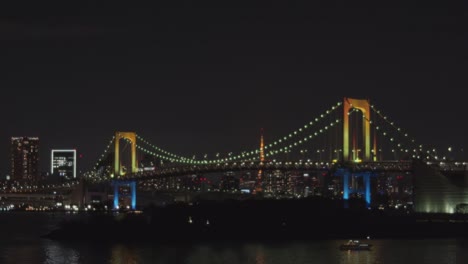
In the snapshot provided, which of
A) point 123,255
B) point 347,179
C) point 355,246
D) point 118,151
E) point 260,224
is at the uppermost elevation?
point 118,151

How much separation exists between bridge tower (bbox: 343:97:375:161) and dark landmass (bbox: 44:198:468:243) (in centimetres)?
547

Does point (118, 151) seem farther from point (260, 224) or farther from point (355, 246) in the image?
point (355, 246)

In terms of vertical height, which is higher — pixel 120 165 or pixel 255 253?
pixel 120 165

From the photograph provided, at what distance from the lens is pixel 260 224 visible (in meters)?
63.5

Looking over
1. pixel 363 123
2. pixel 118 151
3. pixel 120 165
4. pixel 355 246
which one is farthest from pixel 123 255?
pixel 120 165

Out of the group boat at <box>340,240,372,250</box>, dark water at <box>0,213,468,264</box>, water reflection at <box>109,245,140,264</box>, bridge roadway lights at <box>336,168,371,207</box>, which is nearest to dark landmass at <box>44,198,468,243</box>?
dark water at <box>0,213,468,264</box>

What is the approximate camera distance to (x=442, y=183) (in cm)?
6906

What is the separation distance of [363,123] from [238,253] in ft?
90.9

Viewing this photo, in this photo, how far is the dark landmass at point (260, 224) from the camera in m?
60.3

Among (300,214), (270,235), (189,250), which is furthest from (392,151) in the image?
(189,250)

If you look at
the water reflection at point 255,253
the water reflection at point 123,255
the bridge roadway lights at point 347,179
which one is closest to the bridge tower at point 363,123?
the bridge roadway lights at point 347,179

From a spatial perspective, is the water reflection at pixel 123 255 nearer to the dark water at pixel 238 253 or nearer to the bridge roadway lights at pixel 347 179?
the dark water at pixel 238 253

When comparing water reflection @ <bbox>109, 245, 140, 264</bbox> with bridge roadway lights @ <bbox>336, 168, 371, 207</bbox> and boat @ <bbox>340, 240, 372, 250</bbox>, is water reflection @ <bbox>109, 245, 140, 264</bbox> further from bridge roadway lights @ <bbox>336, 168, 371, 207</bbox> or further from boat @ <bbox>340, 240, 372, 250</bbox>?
bridge roadway lights @ <bbox>336, 168, 371, 207</bbox>

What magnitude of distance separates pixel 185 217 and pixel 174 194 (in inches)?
2058
